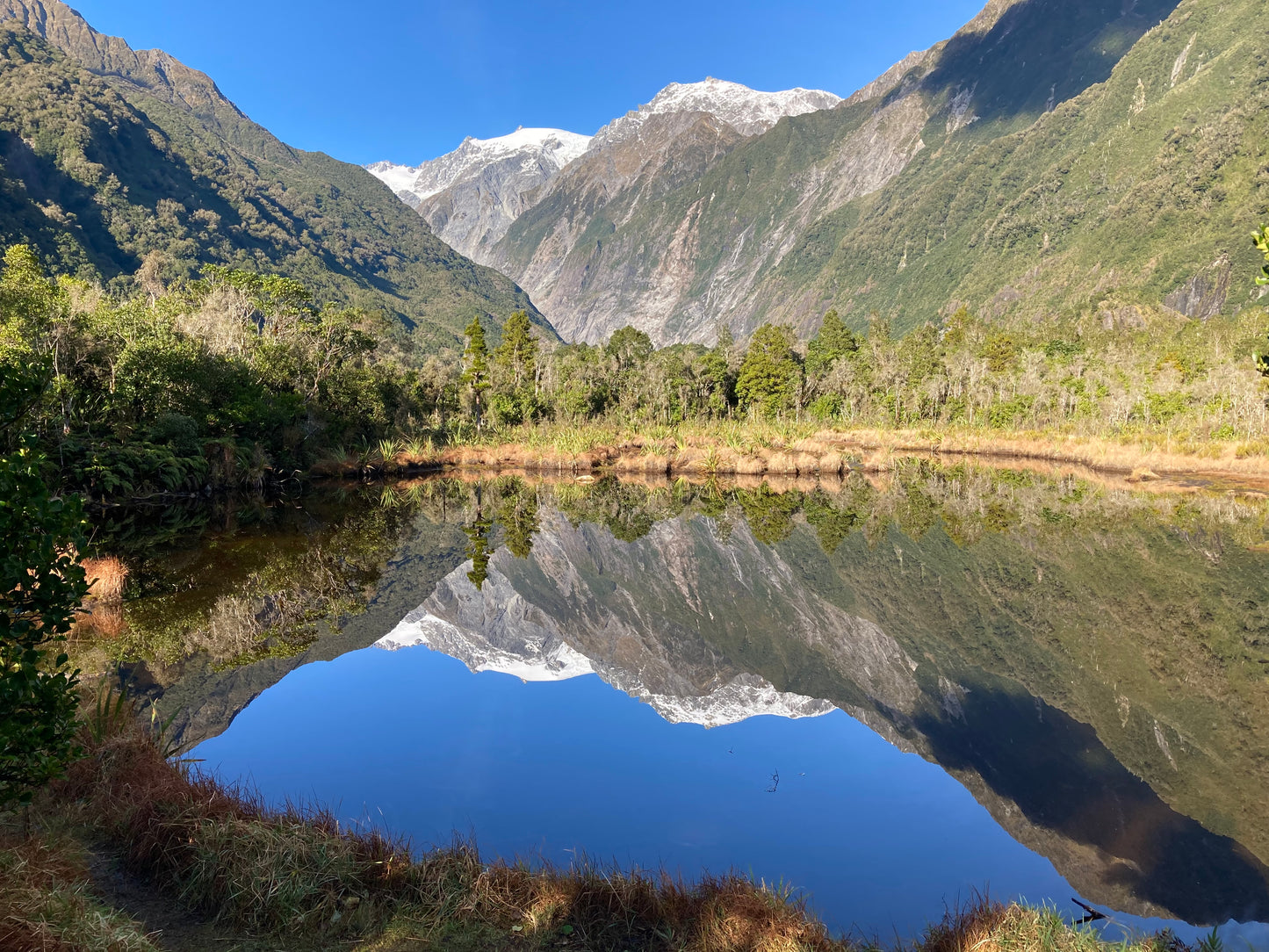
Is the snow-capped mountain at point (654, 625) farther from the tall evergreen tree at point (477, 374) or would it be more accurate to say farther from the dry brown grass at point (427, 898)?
the tall evergreen tree at point (477, 374)

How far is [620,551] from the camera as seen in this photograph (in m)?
17.0

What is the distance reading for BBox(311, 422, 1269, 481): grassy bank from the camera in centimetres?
2952

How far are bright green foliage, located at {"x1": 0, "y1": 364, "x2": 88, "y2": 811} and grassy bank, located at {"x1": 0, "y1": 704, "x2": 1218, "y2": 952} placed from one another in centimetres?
55

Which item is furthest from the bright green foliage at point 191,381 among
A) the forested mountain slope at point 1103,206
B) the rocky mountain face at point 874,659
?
the forested mountain slope at point 1103,206

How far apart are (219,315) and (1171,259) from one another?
129 meters

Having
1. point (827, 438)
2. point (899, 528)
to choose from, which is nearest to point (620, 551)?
point (899, 528)

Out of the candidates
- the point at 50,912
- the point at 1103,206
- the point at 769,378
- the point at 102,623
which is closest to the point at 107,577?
the point at 102,623

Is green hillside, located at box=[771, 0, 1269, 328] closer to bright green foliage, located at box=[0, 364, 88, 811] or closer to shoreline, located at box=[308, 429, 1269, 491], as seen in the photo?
shoreline, located at box=[308, 429, 1269, 491]

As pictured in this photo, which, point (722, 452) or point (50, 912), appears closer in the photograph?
point (50, 912)

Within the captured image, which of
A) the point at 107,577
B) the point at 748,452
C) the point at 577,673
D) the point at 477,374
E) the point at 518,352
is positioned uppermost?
the point at 518,352

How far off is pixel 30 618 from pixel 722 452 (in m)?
30.9

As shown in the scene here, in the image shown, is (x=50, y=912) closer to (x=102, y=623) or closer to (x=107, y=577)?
(x=102, y=623)

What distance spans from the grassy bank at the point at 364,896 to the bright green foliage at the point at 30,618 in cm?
55

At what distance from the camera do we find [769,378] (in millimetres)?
48062
